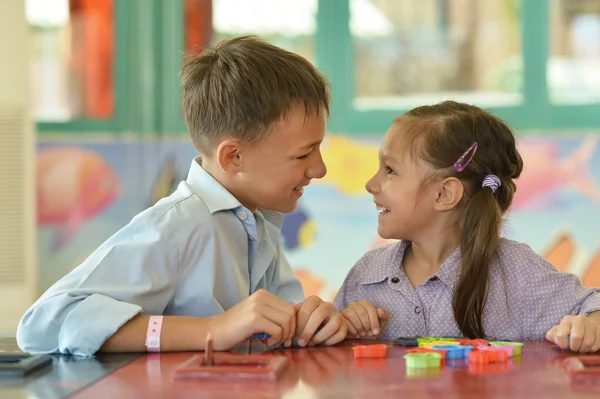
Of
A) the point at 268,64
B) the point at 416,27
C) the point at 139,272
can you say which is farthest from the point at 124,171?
the point at 139,272

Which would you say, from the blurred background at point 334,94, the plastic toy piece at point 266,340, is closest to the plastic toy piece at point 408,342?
the plastic toy piece at point 266,340

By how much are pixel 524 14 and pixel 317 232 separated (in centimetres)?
141

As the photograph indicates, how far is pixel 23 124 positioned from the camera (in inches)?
147

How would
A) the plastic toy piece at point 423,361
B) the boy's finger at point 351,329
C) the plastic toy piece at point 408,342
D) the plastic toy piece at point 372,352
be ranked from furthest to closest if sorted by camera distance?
the boy's finger at point 351,329
the plastic toy piece at point 408,342
the plastic toy piece at point 372,352
the plastic toy piece at point 423,361

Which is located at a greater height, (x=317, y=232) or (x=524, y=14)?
(x=524, y=14)

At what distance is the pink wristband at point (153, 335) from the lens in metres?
1.21

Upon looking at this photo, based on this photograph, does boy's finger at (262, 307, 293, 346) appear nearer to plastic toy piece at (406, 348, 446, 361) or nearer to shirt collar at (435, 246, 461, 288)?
plastic toy piece at (406, 348, 446, 361)

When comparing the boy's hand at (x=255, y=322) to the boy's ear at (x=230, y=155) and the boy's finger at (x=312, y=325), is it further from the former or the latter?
the boy's ear at (x=230, y=155)

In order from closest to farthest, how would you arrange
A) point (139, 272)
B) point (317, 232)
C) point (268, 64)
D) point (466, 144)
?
1. point (139, 272)
2. point (268, 64)
3. point (466, 144)
4. point (317, 232)

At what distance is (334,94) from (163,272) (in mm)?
2839

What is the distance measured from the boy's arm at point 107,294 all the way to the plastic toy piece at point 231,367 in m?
0.22

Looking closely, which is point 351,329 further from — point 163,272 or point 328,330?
point 163,272

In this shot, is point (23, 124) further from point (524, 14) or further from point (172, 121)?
point (524, 14)

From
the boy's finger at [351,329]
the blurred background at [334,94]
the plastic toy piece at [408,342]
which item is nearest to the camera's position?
the plastic toy piece at [408,342]
